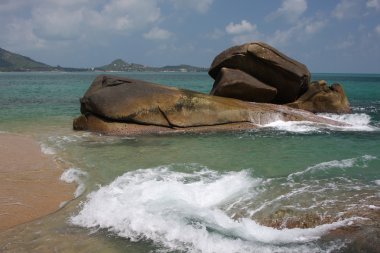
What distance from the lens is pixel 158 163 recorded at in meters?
11.4

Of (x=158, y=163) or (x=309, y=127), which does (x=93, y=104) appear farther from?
(x=309, y=127)

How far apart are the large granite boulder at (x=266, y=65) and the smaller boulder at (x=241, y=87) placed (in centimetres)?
54

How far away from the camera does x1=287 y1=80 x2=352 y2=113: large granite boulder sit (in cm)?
2253

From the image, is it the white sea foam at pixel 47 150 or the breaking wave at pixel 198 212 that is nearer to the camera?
the breaking wave at pixel 198 212

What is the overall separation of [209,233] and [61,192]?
4.08m

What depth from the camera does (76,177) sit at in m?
10.1

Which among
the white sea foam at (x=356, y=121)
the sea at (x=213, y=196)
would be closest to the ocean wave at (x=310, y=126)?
the white sea foam at (x=356, y=121)

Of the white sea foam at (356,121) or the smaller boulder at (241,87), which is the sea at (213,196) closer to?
the white sea foam at (356,121)

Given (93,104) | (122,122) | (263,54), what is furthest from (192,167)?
(263,54)

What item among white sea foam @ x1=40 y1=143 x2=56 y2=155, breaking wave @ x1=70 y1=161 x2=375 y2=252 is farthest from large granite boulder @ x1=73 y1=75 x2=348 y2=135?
breaking wave @ x1=70 y1=161 x2=375 y2=252

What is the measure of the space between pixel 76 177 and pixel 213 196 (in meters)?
3.75

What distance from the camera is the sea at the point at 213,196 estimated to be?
243 inches

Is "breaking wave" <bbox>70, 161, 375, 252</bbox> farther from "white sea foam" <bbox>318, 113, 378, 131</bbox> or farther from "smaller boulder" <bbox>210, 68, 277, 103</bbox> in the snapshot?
"smaller boulder" <bbox>210, 68, 277, 103</bbox>

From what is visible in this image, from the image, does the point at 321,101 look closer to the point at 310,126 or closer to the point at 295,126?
the point at 310,126
